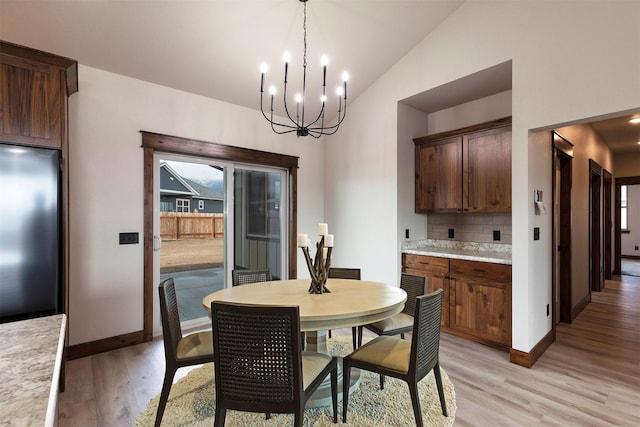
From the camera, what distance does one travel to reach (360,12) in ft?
9.98

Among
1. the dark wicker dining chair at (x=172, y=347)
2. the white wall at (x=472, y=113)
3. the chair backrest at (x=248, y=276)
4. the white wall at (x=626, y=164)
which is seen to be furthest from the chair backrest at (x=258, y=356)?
the white wall at (x=626, y=164)

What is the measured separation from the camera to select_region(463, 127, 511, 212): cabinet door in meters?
3.30

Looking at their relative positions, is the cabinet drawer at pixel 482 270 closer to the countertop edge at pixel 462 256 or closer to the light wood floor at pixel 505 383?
the countertop edge at pixel 462 256

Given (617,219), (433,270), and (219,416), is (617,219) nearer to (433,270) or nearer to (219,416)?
(433,270)

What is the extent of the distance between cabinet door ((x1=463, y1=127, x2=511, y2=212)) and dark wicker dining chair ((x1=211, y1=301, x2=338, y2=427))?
2.78 m

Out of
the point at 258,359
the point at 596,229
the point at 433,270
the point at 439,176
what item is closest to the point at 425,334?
the point at 258,359

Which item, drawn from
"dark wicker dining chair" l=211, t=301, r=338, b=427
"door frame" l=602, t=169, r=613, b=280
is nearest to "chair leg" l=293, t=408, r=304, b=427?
"dark wicker dining chair" l=211, t=301, r=338, b=427

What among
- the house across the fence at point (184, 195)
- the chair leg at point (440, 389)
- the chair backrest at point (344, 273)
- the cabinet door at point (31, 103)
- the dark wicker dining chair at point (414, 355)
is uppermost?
the cabinet door at point (31, 103)

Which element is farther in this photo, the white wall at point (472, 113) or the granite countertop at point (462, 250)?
the white wall at point (472, 113)

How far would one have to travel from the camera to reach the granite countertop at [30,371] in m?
0.74

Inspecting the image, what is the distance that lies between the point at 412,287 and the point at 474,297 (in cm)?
105

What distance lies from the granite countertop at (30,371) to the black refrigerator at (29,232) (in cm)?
119

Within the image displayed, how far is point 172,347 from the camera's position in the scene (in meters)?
1.92

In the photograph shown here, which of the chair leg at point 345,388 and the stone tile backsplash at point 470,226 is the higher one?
the stone tile backsplash at point 470,226
